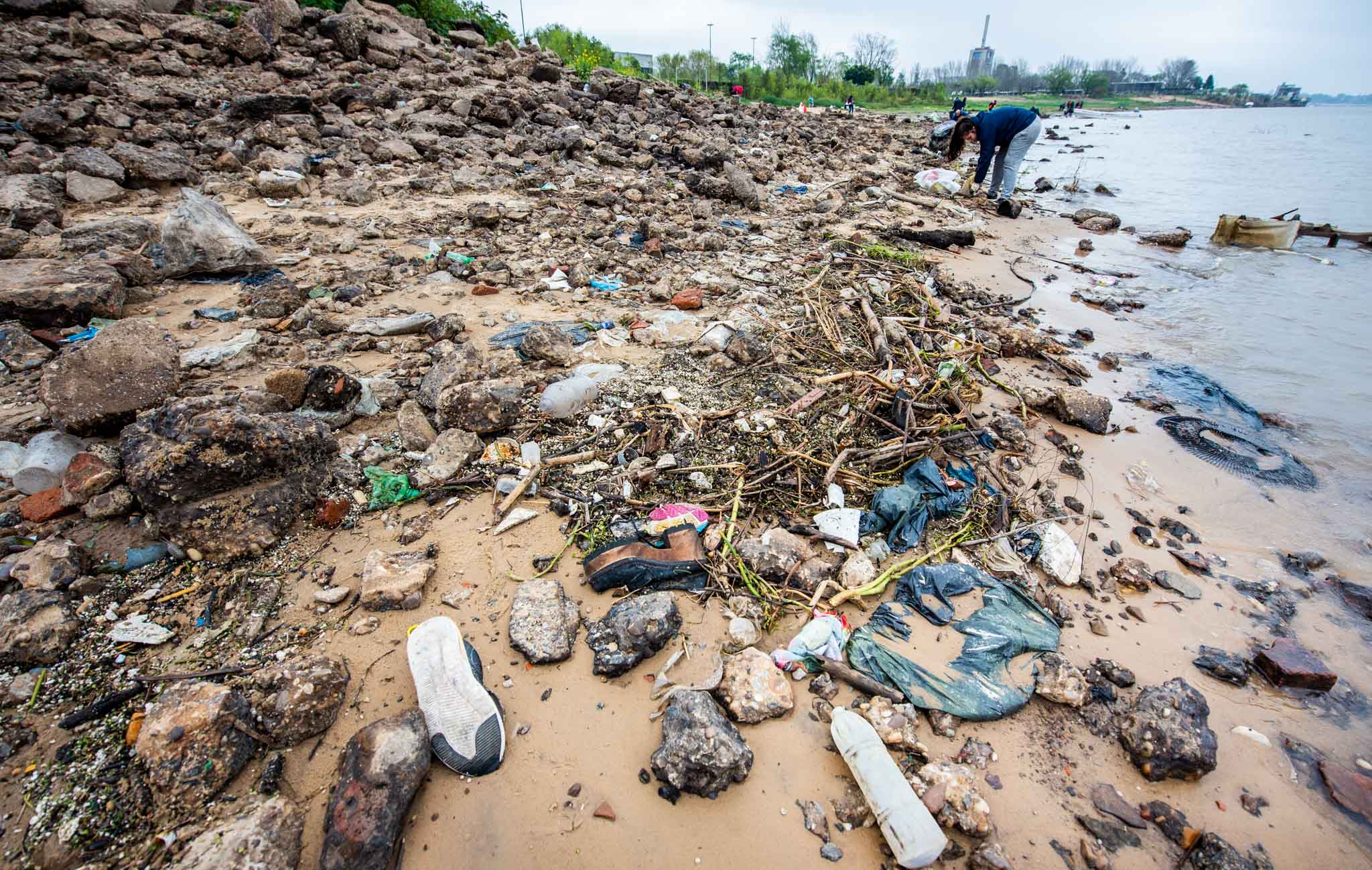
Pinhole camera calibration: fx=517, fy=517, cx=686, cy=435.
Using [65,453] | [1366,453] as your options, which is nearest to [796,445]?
[65,453]

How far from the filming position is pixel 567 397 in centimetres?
295

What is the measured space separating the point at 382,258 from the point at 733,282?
128 inches

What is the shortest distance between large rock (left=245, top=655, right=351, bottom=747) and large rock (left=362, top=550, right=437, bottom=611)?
0.93 ft

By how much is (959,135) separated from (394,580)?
11.1 metres

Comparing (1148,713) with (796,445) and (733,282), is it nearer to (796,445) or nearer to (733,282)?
(796,445)

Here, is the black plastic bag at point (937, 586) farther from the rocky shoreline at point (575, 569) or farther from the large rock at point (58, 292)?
the large rock at point (58, 292)

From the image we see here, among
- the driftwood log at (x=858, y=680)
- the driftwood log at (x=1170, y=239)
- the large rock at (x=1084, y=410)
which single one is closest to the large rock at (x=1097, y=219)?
the driftwood log at (x=1170, y=239)

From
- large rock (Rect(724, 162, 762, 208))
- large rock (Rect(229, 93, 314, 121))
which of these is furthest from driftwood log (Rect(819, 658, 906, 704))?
large rock (Rect(229, 93, 314, 121))

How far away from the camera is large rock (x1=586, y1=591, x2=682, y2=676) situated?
1817 mm

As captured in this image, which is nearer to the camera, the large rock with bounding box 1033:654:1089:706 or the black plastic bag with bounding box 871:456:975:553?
the large rock with bounding box 1033:654:1089:706

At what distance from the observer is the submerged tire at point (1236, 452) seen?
10.1 feet

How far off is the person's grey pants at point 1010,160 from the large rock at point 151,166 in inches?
453

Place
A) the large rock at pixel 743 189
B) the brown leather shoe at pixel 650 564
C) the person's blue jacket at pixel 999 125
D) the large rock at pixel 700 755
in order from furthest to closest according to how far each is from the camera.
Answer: the person's blue jacket at pixel 999 125, the large rock at pixel 743 189, the brown leather shoe at pixel 650 564, the large rock at pixel 700 755

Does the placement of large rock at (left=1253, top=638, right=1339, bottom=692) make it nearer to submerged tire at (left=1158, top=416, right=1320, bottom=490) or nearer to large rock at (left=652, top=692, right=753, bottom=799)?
submerged tire at (left=1158, top=416, right=1320, bottom=490)
